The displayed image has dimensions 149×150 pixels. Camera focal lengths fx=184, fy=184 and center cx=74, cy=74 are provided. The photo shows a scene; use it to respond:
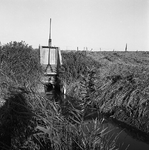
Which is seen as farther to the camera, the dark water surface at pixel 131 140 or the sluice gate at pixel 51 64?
the sluice gate at pixel 51 64

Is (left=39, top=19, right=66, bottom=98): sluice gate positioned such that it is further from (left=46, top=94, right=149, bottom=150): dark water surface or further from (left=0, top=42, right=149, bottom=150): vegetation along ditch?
(left=46, top=94, right=149, bottom=150): dark water surface

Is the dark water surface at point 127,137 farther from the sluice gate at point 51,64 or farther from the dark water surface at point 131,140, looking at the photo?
the sluice gate at point 51,64

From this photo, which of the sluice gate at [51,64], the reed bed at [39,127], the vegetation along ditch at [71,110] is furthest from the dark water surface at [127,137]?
the sluice gate at [51,64]

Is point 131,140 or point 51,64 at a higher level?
point 51,64

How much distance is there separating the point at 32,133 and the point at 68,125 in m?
0.84

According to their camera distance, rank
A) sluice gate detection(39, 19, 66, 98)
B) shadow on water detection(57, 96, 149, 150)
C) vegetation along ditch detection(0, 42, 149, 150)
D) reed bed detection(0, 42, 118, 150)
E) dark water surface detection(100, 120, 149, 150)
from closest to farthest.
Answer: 1. reed bed detection(0, 42, 118, 150)
2. vegetation along ditch detection(0, 42, 149, 150)
3. shadow on water detection(57, 96, 149, 150)
4. dark water surface detection(100, 120, 149, 150)
5. sluice gate detection(39, 19, 66, 98)

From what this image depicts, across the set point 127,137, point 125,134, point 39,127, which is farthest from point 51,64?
point 39,127

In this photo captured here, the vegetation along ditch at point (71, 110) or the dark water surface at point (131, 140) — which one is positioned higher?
the vegetation along ditch at point (71, 110)

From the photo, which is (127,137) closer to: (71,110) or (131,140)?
(131,140)

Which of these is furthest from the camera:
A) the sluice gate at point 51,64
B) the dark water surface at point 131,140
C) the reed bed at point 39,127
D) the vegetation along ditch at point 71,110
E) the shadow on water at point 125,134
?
the sluice gate at point 51,64

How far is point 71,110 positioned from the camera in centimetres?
481

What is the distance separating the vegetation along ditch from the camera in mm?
4117

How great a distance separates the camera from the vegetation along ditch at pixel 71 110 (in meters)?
4.12

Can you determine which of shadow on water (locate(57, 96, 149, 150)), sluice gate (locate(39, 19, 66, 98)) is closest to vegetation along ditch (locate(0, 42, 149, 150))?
shadow on water (locate(57, 96, 149, 150))
